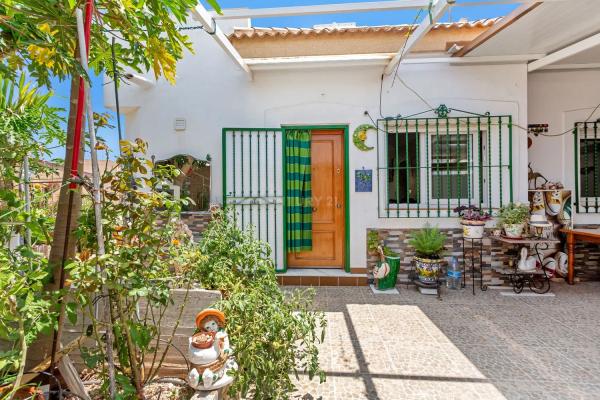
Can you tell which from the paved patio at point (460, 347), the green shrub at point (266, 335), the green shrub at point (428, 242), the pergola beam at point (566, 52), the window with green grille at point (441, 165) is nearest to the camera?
the green shrub at point (266, 335)

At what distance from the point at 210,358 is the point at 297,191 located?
3167 millimetres

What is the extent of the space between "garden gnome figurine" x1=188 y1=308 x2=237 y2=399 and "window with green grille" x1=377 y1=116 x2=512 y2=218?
3262mm

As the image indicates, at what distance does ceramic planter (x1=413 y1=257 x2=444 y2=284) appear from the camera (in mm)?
3984

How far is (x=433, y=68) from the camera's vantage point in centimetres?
435

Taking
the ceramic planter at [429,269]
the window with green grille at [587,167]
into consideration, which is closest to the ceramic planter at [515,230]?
the ceramic planter at [429,269]

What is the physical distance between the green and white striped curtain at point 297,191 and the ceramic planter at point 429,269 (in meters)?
1.50

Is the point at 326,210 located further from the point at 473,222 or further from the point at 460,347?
the point at 460,347

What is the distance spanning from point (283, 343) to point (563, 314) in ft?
10.7

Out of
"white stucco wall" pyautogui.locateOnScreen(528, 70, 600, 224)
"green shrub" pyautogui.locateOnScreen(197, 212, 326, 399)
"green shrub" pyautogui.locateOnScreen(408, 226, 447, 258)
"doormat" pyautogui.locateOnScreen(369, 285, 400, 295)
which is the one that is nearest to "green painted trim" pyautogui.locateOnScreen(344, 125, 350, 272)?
"doormat" pyautogui.locateOnScreen(369, 285, 400, 295)

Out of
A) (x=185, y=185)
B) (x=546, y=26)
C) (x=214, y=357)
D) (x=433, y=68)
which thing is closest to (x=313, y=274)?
(x=185, y=185)

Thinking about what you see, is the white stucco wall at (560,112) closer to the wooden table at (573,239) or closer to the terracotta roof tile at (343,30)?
the wooden table at (573,239)

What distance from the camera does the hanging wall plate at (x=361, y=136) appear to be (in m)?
4.40

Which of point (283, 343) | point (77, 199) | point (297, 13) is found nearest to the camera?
point (77, 199)

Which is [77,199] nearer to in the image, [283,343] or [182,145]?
[283,343]
